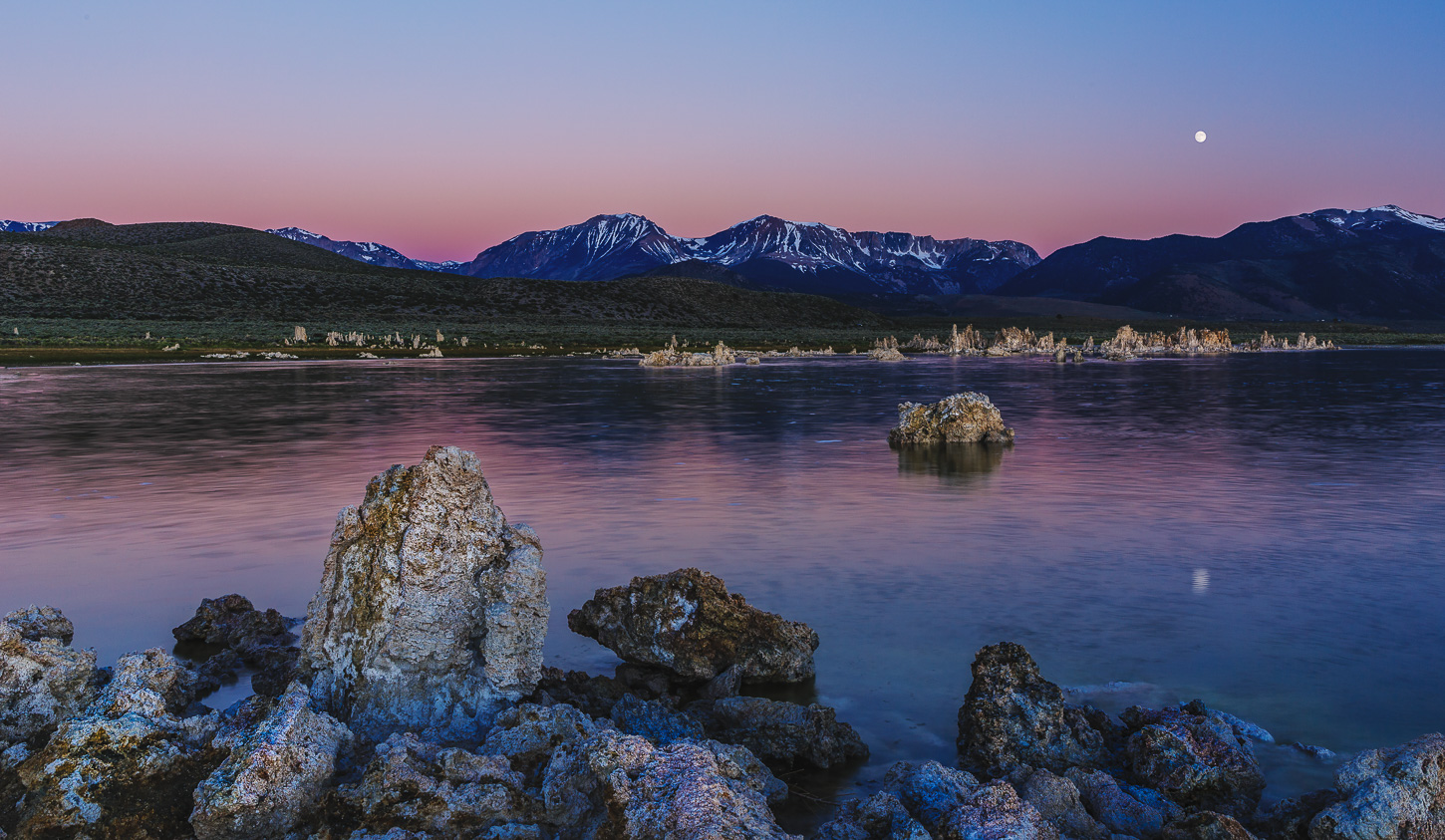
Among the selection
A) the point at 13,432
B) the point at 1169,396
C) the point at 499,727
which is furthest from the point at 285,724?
the point at 1169,396

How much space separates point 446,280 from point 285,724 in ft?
483

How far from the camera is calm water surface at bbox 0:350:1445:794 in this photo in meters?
6.99

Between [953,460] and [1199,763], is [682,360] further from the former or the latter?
[1199,763]

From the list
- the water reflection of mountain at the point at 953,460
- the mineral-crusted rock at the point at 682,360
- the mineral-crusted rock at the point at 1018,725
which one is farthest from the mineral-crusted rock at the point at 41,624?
the mineral-crusted rock at the point at 682,360

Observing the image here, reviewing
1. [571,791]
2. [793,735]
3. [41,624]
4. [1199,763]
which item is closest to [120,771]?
[571,791]

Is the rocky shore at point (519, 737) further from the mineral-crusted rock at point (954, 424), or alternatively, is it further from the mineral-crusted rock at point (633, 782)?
the mineral-crusted rock at point (954, 424)

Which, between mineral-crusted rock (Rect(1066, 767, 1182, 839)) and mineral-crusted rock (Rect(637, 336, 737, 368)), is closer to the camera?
mineral-crusted rock (Rect(1066, 767, 1182, 839))

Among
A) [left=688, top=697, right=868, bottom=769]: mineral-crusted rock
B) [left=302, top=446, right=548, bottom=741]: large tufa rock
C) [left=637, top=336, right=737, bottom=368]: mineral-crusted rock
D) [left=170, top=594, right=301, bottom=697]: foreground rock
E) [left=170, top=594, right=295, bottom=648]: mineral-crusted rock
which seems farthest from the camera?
[left=637, top=336, right=737, bottom=368]: mineral-crusted rock

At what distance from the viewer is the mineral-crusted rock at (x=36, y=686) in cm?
579

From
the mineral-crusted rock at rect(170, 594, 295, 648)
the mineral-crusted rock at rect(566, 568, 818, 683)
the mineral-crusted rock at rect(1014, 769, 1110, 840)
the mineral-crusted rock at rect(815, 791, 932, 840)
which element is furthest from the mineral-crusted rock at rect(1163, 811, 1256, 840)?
the mineral-crusted rock at rect(170, 594, 295, 648)

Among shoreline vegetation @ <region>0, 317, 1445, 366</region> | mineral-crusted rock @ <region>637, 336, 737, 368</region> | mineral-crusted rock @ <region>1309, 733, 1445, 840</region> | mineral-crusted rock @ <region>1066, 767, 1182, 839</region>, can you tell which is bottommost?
mineral-crusted rock @ <region>1066, 767, 1182, 839</region>

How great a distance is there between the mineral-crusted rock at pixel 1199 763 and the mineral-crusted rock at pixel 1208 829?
0.60m

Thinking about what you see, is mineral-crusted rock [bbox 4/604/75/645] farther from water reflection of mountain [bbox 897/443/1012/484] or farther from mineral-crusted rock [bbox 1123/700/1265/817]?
water reflection of mountain [bbox 897/443/1012/484]

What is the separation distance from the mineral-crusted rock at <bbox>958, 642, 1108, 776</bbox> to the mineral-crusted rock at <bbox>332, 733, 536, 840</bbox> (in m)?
2.46
